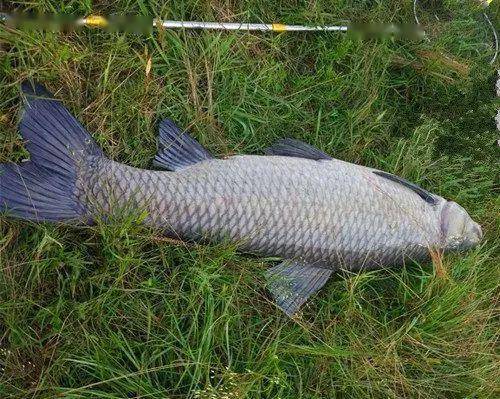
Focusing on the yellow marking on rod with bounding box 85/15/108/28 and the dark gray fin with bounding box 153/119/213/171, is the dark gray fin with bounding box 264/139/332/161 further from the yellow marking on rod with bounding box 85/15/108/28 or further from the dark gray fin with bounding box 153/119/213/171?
the yellow marking on rod with bounding box 85/15/108/28

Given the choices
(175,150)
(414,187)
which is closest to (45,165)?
(175,150)

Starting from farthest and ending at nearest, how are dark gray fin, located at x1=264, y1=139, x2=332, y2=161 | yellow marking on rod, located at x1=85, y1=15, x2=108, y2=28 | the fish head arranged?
the fish head → dark gray fin, located at x1=264, y1=139, x2=332, y2=161 → yellow marking on rod, located at x1=85, y1=15, x2=108, y2=28

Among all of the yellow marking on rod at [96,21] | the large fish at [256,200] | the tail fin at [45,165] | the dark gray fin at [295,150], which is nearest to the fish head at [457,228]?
the large fish at [256,200]

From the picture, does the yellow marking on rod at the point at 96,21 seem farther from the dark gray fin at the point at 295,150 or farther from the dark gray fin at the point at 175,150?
the dark gray fin at the point at 295,150

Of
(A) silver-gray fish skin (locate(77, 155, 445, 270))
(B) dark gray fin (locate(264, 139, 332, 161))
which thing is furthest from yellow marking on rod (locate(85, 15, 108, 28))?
(B) dark gray fin (locate(264, 139, 332, 161))

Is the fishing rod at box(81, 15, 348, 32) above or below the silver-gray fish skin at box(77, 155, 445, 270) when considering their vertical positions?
above

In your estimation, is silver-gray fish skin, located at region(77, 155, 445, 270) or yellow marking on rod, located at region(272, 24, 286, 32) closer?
silver-gray fish skin, located at region(77, 155, 445, 270)

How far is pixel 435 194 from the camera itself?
3.49 meters

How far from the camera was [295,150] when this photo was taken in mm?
3125

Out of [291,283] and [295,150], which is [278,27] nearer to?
[295,150]

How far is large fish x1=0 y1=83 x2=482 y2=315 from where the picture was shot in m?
2.59

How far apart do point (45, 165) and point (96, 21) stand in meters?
0.80

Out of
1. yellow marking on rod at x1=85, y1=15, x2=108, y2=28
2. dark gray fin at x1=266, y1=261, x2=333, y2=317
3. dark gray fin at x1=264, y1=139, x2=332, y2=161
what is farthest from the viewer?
dark gray fin at x1=264, y1=139, x2=332, y2=161

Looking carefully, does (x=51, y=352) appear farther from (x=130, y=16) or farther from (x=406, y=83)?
(x=406, y=83)
